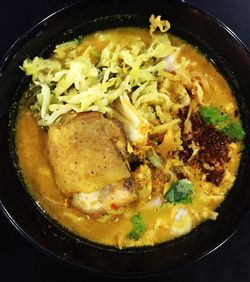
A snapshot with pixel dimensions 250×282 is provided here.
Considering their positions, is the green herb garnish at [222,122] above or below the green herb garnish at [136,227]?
above

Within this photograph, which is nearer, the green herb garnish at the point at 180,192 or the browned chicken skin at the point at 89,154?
the browned chicken skin at the point at 89,154

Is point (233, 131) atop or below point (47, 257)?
atop

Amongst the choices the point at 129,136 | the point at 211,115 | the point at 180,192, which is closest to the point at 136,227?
the point at 180,192

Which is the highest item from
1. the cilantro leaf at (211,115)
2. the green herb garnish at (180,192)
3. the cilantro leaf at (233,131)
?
the cilantro leaf at (211,115)

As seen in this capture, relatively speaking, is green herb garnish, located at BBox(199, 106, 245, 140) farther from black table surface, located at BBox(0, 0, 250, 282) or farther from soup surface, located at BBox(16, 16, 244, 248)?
black table surface, located at BBox(0, 0, 250, 282)

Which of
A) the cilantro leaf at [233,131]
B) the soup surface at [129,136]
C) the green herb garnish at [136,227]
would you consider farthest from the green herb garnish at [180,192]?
the cilantro leaf at [233,131]

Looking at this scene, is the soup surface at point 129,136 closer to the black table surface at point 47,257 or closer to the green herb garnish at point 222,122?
the green herb garnish at point 222,122

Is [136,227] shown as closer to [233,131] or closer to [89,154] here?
[89,154]

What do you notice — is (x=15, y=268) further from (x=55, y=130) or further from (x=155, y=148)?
(x=155, y=148)
